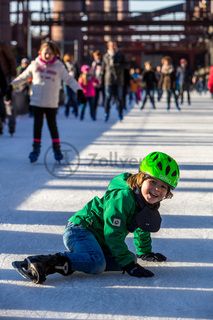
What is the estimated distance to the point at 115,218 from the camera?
3.59m

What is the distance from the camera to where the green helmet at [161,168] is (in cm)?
355

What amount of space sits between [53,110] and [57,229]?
13.3 feet

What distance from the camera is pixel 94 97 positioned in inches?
711

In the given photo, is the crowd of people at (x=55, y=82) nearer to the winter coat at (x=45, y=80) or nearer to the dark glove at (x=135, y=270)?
the winter coat at (x=45, y=80)

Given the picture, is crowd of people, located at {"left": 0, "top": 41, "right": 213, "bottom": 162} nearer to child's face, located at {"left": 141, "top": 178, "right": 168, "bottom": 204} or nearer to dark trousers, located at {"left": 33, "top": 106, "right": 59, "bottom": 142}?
dark trousers, located at {"left": 33, "top": 106, "right": 59, "bottom": 142}

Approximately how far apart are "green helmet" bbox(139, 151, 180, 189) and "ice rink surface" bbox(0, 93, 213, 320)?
47cm

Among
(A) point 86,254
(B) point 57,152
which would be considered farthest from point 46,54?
(A) point 86,254

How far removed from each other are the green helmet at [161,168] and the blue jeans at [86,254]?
0.43 metres

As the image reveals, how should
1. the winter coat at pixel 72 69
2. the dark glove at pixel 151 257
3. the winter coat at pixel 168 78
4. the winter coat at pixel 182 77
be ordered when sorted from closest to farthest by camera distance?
the dark glove at pixel 151 257 → the winter coat at pixel 72 69 → the winter coat at pixel 168 78 → the winter coat at pixel 182 77

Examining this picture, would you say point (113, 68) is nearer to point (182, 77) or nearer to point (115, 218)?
point (182, 77)

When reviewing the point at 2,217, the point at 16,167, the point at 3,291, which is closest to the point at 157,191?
the point at 3,291

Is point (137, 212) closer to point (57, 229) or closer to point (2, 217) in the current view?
point (57, 229)

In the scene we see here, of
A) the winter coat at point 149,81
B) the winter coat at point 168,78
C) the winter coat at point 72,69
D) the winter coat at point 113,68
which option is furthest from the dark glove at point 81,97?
the winter coat at point 149,81

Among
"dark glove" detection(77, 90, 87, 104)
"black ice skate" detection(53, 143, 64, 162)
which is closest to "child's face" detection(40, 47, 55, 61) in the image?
"dark glove" detection(77, 90, 87, 104)
